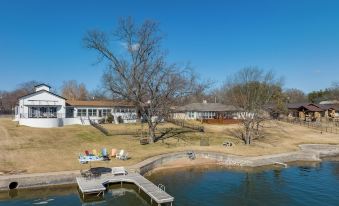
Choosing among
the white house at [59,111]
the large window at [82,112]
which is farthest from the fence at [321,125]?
the large window at [82,112]

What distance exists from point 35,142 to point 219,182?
22690 mm

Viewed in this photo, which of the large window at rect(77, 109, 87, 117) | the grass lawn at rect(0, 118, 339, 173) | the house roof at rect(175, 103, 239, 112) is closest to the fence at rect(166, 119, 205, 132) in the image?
the grass lawn at rect(0, 118, 339, 173)

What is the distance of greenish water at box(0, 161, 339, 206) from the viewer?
22125mm

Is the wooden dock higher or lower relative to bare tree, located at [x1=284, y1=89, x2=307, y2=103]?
lower

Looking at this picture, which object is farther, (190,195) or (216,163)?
(216,163)

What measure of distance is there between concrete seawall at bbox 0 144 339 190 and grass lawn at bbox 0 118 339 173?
1.62 metres

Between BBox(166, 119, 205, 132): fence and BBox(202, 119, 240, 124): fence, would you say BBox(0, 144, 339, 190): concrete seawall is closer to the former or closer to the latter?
BBox(166, 119, 205, 132): fence

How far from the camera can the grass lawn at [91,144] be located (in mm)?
29016

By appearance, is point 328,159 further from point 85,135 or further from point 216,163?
point 85,135

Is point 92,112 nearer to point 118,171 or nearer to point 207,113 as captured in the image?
point 207,113

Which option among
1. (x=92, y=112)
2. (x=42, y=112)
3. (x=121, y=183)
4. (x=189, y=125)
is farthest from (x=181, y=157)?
(x=92, y=112)

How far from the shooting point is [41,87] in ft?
191

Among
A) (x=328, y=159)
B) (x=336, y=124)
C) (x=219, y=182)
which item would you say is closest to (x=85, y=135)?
(x=219, y=182)

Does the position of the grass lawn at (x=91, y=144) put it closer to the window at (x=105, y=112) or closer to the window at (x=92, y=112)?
the window at (x=92, y=112)
